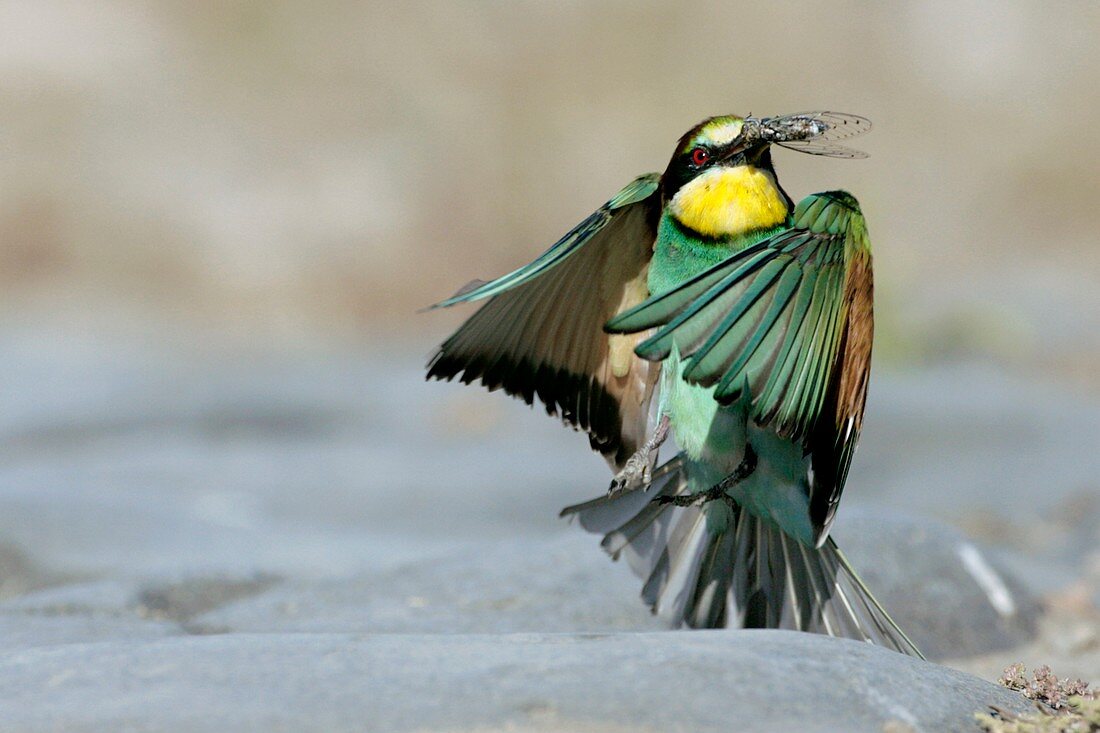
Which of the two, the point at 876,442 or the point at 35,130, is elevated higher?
the point at 35,130

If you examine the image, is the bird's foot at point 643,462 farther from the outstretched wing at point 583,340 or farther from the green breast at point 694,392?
the outstretched wing at point 583,340

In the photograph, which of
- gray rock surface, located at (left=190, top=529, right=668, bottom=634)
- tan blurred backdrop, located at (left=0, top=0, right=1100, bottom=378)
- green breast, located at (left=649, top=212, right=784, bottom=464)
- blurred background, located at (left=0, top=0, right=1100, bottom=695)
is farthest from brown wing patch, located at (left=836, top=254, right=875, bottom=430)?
tan blurred backdrop, located at (left=0, top=0, right=1100, bottom=378)

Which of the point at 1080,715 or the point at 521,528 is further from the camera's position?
the point at 521,528

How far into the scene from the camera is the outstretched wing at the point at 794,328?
2.66 m

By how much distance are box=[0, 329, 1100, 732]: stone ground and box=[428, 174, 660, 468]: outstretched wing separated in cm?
72

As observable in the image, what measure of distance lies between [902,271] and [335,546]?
6353 millimetres

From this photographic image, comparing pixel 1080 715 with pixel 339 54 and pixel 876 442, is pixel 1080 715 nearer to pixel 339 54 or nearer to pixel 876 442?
pixel 876 442

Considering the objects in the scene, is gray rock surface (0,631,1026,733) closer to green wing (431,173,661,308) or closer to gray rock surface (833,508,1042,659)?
green wing (431,173,661,308)

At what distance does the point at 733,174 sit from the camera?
3.25 meters

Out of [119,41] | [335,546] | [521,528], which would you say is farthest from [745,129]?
[119,41]

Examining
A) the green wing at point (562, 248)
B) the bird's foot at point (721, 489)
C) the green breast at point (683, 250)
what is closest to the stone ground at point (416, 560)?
the bird's foot at point (721, 489)

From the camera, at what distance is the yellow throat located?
10.5 feet

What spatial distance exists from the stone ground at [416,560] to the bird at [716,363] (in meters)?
0.50

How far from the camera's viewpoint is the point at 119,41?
1307 centimetres
